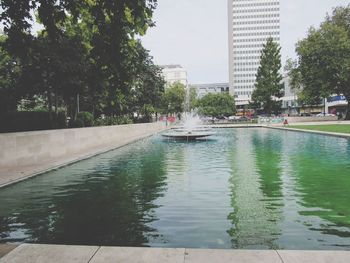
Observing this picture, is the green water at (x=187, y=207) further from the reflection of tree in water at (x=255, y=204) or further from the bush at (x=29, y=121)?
the bush at (x=29, y=121)

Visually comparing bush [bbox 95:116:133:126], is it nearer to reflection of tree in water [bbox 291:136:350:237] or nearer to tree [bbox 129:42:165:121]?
tree [bbox 129:42:165:121]

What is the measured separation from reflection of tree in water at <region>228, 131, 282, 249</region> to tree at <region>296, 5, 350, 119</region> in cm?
4763

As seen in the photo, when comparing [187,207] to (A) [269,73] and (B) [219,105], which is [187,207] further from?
(B) [219,105]

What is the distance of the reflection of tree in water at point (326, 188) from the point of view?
7477 millimetres

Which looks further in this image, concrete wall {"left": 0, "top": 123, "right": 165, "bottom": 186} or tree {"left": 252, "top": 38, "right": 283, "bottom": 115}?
tree {"left": 252, "top": 38, "right": 283, "bottom": 115}

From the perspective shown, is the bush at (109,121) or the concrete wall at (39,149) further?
the bush at (109,121)

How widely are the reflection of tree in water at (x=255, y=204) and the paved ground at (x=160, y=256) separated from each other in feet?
3.54

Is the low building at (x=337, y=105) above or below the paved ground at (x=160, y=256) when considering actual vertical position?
above

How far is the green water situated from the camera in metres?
6.69

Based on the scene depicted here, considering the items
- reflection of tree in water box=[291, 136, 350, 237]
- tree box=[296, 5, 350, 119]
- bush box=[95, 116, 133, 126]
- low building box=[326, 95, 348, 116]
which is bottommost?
reflection of tree in water box=[291, 136, 350, 237]

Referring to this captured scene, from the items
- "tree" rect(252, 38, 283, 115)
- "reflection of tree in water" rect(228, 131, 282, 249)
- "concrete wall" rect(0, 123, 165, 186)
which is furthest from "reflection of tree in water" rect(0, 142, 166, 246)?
"tree" rect(252, 38, 283, 115)

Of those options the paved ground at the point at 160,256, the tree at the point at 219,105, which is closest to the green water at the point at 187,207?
the paved ground at the point at 160,256

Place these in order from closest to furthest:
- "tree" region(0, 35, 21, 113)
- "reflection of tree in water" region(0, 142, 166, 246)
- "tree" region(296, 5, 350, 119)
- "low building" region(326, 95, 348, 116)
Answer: "reflection of tree in water" region(0, 142, 166, 246) < "tree" region(0, 35, 21, 113) < "tree" region(296, 5, 350, 119) < "low building" region(326, 95, 348, 116)

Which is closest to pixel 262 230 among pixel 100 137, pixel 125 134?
pixel 100 137
